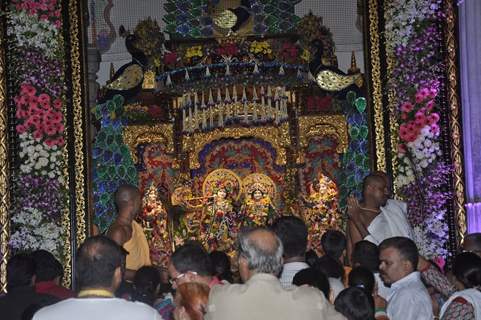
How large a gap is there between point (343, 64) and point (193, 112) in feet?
8.20

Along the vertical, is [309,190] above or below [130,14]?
below

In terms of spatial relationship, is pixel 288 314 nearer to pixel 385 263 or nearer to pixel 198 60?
pixel 385 263

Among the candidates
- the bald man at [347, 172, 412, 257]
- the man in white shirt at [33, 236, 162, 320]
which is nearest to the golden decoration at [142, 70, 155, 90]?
the bald man at [347, 172, 412, 257]

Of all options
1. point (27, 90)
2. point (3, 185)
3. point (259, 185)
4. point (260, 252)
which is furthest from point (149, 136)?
point (260, 252)

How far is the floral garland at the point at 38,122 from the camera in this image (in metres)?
12.2

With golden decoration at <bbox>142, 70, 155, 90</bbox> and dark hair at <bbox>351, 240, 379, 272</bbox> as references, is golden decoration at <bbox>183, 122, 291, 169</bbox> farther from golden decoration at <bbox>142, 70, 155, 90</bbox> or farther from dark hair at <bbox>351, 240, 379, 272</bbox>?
dark hair at <bbox>351, 240, 379, 272</bbox>

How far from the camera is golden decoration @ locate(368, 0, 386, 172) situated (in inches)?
478

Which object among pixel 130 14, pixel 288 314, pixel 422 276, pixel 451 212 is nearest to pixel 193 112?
pixel 130 14

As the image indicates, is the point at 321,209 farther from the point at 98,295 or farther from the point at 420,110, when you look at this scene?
the point at 98,295

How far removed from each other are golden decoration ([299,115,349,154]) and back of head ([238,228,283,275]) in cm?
1058

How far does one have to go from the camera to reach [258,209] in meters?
16.0

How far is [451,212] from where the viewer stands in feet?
39.0

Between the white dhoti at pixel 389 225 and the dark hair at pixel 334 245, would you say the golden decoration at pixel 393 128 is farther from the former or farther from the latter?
the dark hair at pixel 334 245

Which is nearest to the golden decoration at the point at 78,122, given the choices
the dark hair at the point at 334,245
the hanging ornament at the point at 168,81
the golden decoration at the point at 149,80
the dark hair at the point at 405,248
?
the hanging ornament at the point at 168,81
